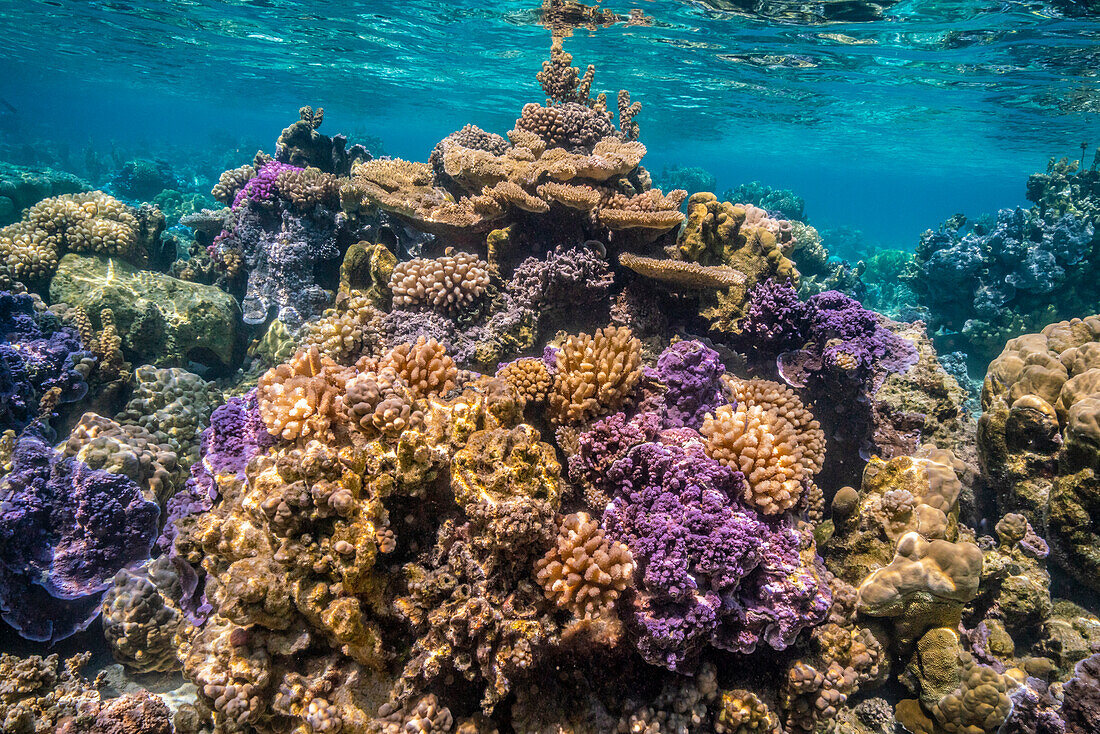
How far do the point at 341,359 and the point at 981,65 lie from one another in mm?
26377

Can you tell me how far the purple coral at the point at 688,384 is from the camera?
185 inches

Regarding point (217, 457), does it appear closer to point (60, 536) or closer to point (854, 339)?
point (60, 536)

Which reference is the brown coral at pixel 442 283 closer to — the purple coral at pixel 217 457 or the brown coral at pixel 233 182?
the purple coral at pixel 217 457

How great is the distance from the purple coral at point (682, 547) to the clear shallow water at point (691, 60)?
57.0 ft

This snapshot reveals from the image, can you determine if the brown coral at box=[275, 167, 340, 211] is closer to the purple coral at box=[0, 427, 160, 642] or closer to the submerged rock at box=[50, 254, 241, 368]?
the submerged rock at box=[50, 254, 241, 368]

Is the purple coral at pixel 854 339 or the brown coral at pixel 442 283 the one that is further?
the brown coral at pixel 442 283

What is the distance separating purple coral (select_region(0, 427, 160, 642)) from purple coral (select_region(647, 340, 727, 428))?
5.73 metres

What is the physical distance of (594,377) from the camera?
4547 mm

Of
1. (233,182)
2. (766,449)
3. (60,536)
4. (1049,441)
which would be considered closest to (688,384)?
(766,449)

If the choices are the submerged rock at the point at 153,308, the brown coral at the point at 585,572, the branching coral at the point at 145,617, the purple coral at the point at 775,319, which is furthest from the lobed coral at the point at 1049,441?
the submerged rock at the point at 153,308

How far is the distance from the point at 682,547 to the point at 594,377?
176 cm

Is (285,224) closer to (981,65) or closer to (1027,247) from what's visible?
(1027,247)

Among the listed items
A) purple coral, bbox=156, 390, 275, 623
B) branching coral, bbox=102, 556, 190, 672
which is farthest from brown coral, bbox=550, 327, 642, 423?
branching coral, bbox=102, 556, 190, 672

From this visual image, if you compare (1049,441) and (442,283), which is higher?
(442,283)
